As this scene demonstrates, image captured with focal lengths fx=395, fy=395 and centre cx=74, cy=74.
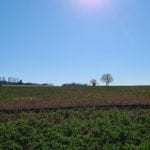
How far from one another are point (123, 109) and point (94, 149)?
11904 millimetres

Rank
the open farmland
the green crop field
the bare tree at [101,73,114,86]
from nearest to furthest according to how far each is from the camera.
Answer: the green crop field → the open farmland → the bare tree at [101,73,114,86]

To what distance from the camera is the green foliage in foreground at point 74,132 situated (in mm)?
16547

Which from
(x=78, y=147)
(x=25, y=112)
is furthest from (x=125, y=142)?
(x=25, y=112)

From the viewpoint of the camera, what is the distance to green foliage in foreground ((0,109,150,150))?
1655cm

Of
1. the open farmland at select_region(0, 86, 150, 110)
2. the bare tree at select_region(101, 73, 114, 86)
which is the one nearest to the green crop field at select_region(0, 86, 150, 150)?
the open farmland at select_region(0, 86, 150, 110)

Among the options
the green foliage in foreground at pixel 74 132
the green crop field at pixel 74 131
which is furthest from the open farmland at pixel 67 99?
the green foliage in foreground at pixel 74 132

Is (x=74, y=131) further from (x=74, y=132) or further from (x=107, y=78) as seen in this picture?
(x=107, y=78)

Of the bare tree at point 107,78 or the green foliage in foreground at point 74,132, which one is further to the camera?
the bare tree at point 107,78

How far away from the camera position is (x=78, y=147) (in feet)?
52.7

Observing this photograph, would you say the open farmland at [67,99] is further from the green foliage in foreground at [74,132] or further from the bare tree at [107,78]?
the bare tree at [107,78]

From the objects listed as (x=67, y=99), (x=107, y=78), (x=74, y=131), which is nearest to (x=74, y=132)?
(x=74, y=131)

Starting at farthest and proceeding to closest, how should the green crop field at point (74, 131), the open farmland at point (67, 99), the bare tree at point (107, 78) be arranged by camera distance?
the bare tree at point (107, 78) → the open farmland at point (67, 99) → the green crop field at point (74, 131)

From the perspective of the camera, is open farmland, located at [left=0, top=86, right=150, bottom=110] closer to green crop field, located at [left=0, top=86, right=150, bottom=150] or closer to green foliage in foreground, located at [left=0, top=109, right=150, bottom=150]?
green crop field, located at [left=0, top=86, right=150, bottom=150]

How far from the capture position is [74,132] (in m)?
18.8
